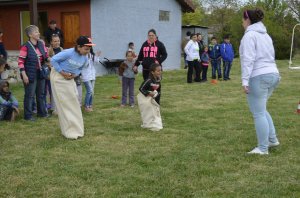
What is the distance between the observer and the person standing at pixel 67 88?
6.59 m

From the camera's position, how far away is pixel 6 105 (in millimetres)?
7914

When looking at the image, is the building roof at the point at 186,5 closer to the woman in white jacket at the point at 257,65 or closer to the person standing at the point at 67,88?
the person standing at the point at 67,88

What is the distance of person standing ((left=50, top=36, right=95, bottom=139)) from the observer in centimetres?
659

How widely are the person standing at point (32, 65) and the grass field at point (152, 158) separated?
47 centimetres

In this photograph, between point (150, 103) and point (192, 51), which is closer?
point (150, 103)

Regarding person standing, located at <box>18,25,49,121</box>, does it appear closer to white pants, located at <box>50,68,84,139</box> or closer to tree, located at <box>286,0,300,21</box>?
white pants, located at <box>50,68,84,139</box>

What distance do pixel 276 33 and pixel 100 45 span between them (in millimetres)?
18487

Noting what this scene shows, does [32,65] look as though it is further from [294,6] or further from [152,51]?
[294,6]

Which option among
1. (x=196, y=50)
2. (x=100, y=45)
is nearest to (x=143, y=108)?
(x=196, y=50)

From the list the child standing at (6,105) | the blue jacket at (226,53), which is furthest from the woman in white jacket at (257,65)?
the blue jacket at (226,53)

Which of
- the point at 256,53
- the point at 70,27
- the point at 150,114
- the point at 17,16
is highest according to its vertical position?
the point at 17,16

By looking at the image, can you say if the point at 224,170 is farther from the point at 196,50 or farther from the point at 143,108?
the point at 196,50

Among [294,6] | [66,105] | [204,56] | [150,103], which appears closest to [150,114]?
[150,103]

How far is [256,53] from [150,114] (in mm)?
2486
